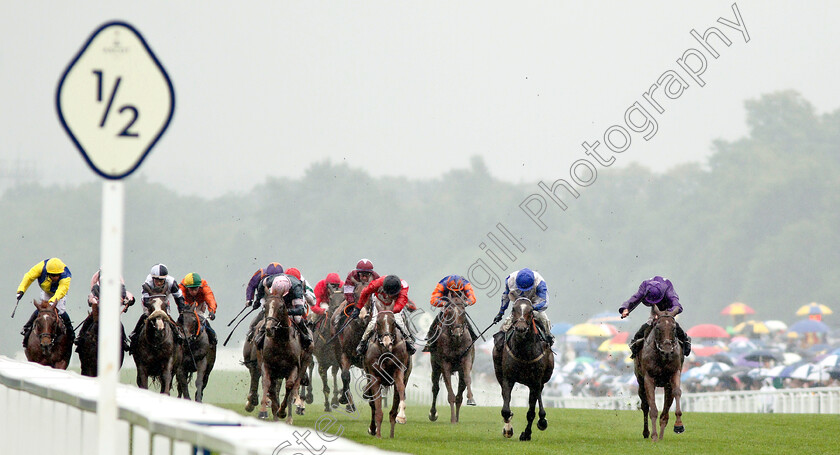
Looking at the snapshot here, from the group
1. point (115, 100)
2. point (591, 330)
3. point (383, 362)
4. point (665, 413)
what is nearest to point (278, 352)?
point (383, 362)

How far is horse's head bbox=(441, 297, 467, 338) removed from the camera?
16.9 metres

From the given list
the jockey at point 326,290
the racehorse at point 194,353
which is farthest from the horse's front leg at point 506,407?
the jockey at point 326,290

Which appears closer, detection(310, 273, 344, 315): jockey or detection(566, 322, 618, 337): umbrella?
detection(310, 273, 344, 315): jockey

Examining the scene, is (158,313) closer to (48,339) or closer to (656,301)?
(48,339)

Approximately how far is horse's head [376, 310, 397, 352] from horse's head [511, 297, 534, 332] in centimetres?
143

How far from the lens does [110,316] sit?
5.74 meters

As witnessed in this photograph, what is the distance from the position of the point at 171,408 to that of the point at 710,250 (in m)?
64.2

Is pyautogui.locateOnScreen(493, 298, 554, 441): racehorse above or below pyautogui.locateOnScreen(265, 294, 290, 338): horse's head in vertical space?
below

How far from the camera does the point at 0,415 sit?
8375 mm

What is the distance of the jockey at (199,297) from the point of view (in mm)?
17438

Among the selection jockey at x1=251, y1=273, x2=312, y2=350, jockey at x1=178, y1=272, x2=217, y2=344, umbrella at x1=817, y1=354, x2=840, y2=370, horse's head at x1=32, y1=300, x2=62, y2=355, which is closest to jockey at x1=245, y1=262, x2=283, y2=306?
jockey at x1=251, y1=273, x2=312, y2=350

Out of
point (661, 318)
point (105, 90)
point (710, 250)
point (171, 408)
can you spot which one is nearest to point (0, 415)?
point (171, 408)

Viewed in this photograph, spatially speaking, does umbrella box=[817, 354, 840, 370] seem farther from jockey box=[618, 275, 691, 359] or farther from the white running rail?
the white running rail

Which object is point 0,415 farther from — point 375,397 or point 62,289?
point 62,289
